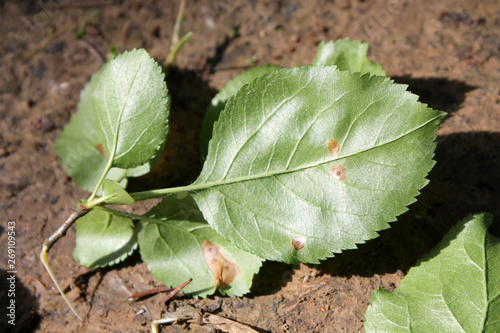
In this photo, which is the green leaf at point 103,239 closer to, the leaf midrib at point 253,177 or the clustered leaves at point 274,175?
the clustered leaves at point 274,175

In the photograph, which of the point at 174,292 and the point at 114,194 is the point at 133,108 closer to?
the point at 114,194

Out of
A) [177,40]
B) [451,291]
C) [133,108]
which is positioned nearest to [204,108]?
[177,40]

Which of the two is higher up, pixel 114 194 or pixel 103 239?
pixel 114 194

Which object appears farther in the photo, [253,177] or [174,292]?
[174,292]

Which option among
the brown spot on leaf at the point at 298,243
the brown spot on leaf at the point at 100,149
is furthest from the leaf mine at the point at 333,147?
the brown spot on leaf at the point at 100,149

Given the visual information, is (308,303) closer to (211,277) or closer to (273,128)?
(211,277)

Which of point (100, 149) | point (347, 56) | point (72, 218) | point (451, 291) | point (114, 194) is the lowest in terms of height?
point (451, 291)

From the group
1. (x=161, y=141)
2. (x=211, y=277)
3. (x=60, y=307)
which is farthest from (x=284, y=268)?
(x=60, y=307)
